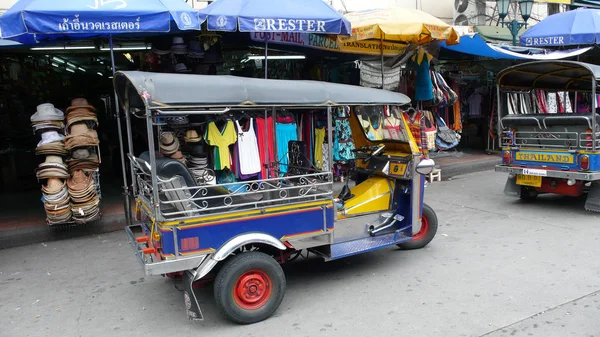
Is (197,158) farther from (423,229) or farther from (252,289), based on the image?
(252,289)

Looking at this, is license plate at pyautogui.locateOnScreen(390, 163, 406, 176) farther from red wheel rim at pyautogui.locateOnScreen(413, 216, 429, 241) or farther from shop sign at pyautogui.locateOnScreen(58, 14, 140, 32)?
shop sign at pyautogui.locateOnScreen(58, 14, 140, 32)

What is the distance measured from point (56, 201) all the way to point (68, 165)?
53cm

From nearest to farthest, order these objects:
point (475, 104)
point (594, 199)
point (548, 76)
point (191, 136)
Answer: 1. point (594, 199)
2. point (191, 136)
3. point (548, 76)
4. point (475, 104)

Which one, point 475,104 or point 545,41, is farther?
point 475,104

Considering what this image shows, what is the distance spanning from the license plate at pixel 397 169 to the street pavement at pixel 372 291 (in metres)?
0.95

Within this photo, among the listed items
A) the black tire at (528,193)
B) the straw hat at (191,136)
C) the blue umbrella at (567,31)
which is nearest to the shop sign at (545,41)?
the blue umbrella at (567,31)

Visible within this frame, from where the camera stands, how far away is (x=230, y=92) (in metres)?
3.75

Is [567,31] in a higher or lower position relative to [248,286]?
higher

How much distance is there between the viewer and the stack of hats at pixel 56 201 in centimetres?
609

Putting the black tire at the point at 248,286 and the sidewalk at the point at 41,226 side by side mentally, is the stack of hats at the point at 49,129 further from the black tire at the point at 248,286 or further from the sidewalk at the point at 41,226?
the black tire at the point at 248,286

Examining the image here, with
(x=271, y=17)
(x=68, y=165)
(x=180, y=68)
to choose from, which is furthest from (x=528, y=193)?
(x=68, y=165)

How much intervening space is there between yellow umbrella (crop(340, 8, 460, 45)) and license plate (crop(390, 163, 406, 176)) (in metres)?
2.97

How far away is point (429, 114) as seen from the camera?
10.2 m

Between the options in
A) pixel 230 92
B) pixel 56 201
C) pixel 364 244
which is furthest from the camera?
pixel 56 201
